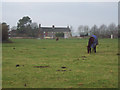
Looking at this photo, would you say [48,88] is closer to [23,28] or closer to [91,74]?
[91,74]

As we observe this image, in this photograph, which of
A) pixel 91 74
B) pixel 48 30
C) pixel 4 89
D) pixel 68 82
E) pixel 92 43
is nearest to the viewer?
pixel 4 89

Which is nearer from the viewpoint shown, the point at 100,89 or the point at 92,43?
the point at 100,89

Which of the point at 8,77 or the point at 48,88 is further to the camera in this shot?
the point at 8,77

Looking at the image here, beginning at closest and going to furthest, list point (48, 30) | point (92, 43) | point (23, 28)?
point (92, 43) < point (23, 28) < point (48, 30)

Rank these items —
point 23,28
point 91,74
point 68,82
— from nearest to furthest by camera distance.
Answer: point 68,82, point 91,74, point 23,28

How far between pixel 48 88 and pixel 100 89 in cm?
134

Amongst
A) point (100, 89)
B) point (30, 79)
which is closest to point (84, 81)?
point (100, 89)

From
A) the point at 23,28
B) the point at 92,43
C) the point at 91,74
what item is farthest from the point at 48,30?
the point at 91,74

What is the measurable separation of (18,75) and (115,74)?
10.9 ft

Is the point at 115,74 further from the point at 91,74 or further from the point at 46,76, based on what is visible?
the point at 46,76

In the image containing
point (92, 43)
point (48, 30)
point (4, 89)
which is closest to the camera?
point (4, 89)

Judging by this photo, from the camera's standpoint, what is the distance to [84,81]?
8008 millimetres

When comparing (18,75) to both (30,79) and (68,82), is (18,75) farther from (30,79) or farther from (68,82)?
(68,82)

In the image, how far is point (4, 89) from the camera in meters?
6.80
